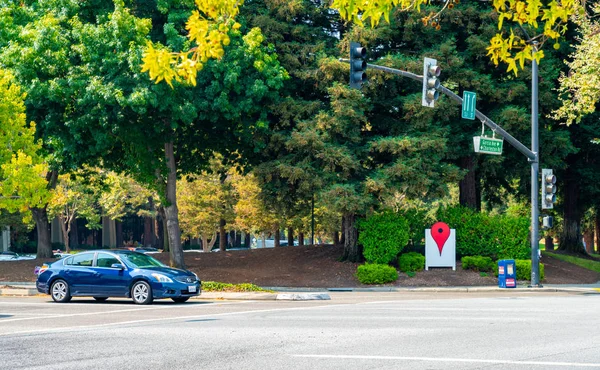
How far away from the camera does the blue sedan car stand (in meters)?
21.5

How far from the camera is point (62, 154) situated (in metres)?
33.2

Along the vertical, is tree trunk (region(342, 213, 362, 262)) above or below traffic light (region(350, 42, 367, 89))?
below

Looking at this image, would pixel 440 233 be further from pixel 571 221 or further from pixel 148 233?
pixel 148 233

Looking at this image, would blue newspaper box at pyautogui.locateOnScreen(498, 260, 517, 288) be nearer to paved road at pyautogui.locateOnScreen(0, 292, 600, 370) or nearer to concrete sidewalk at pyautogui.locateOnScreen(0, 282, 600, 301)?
→ concrete sidewalk at pyautogui.locateOnScreen(0, 282, 600, 301)

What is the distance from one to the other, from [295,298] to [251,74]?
41.4ft

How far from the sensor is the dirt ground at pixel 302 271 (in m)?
32.6

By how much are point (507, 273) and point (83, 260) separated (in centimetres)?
1564

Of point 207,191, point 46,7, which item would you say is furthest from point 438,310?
point 207,191

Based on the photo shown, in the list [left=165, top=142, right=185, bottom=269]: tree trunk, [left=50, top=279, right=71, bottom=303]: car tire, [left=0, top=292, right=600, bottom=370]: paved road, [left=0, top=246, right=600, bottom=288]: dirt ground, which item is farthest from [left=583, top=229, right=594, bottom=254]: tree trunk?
[left=50, top=279, right=71, bottom=303]: car tire

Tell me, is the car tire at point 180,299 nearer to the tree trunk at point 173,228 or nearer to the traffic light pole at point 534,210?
the tree trunk at point 173,228

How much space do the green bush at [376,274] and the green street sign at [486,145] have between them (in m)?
7.54

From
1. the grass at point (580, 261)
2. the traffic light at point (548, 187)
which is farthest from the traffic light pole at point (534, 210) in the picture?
the grass at point (580, 261)

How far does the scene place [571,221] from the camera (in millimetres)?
44469

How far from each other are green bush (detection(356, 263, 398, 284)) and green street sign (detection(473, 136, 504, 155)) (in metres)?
7.54
